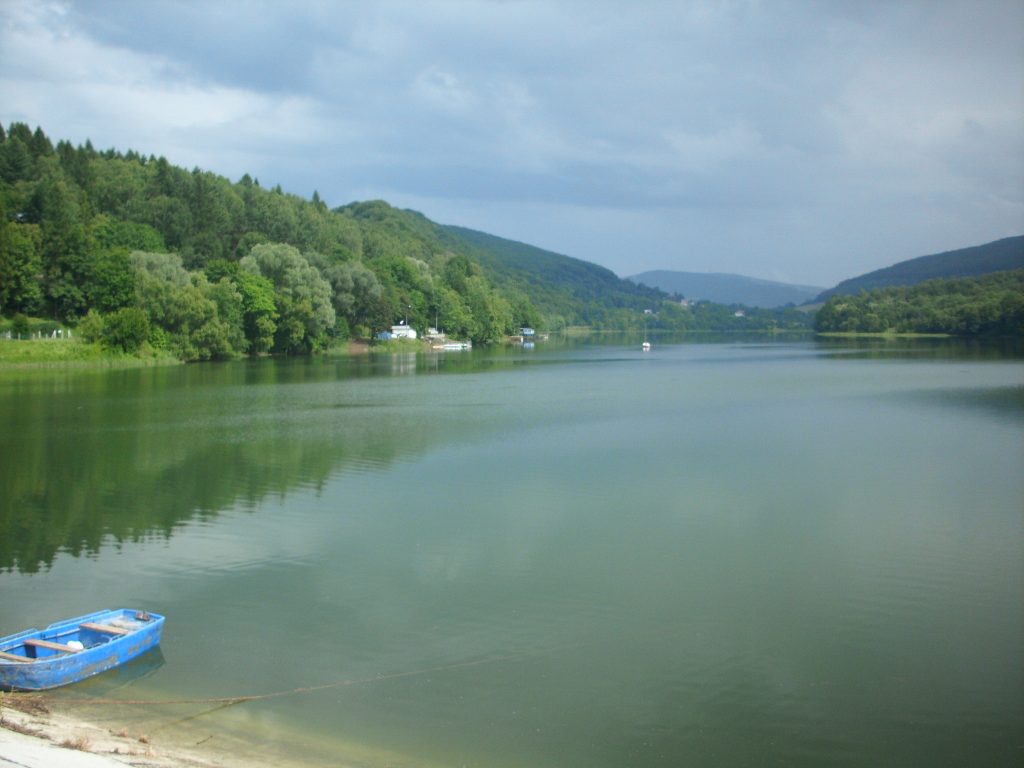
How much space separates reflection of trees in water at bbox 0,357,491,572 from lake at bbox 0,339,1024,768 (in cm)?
18

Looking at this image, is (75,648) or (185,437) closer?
(75,648)

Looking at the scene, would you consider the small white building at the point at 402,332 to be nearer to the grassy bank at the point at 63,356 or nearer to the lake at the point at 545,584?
the grassy bank at the point at 63,356

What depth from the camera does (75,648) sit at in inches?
395

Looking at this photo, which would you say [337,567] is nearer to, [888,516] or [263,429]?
[888,516]

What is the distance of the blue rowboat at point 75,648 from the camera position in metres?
9.52

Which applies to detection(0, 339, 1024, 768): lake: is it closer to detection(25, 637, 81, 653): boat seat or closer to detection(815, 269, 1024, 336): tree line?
detection(25, 637, 81, 653): boat seat

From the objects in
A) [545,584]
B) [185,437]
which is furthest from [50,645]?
[185,437]

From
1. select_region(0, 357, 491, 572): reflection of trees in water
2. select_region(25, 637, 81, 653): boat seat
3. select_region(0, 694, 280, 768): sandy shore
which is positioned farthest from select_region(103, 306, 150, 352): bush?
select_region(0, 694, 280, 768): sandy shore

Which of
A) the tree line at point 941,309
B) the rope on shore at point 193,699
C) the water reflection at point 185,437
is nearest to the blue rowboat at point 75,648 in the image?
the rope on shore at point 193,699

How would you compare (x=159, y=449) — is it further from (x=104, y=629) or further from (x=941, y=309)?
(x=941, y=309)

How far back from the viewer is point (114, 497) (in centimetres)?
2014

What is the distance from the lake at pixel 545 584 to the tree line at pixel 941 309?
A: 385ft

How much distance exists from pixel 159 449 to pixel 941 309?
152 metres

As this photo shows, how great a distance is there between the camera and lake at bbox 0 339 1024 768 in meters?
9.11
